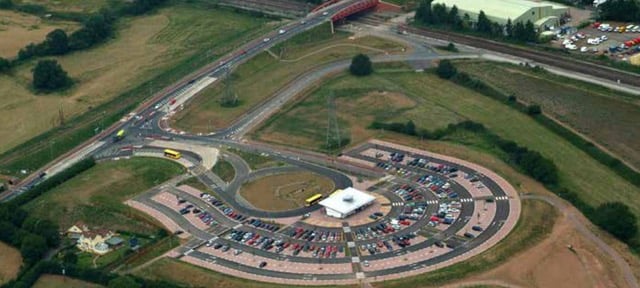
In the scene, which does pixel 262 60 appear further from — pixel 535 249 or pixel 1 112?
pixel 535 249

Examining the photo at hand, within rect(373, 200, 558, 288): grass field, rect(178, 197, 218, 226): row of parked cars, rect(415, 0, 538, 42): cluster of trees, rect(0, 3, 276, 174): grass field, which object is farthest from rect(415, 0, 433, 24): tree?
rect(178, 197, 218, 226): row of parked cars

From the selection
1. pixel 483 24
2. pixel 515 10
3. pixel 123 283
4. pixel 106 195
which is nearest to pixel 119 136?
pixel 106 195

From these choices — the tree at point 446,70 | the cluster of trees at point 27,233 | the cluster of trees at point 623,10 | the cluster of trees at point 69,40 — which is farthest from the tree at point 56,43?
the cluster of trees at point 623,10

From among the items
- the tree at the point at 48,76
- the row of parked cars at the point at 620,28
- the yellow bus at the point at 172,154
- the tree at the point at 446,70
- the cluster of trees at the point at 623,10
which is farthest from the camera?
the cluster of trees at the point at 623,10

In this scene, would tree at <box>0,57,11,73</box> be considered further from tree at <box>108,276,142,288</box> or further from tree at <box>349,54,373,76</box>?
tree at <box>108,276,142,288</box>

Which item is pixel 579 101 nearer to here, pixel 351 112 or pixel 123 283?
pixel 351 112

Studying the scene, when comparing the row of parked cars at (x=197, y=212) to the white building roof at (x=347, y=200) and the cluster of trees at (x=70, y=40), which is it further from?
the cluster of trees at (x=70, y=40)

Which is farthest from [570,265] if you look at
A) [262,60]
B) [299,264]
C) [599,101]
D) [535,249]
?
[262,60]
